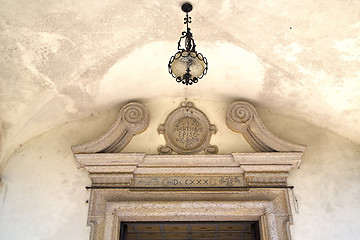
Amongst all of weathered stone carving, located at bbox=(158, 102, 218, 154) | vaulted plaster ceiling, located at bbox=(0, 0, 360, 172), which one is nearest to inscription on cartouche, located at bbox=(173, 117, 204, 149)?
weathered stone carving, located at bbox=(158, 102, 218, 154)

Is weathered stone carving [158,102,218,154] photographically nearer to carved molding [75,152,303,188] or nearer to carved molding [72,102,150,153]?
carved molding [75,152,303,188]

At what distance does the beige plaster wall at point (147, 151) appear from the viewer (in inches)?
182

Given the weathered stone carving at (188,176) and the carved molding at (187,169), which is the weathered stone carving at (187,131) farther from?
the carved molding at (187,169)

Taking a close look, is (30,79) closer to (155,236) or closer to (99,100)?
(99,100)

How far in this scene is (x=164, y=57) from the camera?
4.73 m

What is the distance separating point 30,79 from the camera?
4.71 meters

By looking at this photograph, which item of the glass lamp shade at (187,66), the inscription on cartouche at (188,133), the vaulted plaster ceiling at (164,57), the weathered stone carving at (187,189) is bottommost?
the weathered stone carving at (187,189)

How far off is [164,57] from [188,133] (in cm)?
102

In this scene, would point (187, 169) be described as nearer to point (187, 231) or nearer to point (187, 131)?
point (187, 131)

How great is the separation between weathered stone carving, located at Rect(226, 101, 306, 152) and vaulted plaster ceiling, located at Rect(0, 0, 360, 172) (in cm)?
21

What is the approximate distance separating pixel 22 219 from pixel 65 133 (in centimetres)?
119

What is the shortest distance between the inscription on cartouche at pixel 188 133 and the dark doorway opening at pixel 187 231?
3.17 feet

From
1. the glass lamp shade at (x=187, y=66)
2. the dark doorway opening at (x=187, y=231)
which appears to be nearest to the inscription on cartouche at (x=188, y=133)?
the dark doorway opening at (x=187, y=231)

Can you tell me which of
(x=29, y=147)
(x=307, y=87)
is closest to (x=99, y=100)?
(x=29, y=147)
